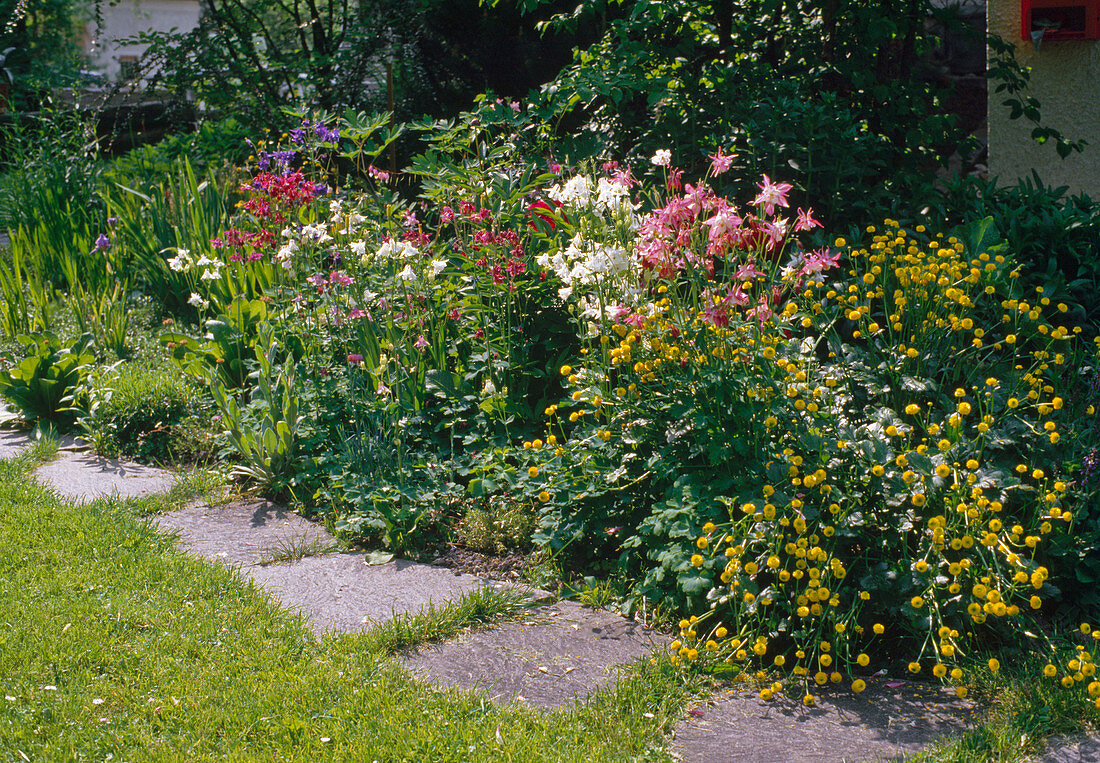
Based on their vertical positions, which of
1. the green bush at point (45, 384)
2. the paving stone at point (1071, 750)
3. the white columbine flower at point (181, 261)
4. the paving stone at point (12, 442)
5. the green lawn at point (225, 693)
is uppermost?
the white columbine flower at point (181, 261)

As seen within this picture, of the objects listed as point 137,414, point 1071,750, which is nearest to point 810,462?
point 1071,750

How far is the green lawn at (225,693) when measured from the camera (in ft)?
7.32

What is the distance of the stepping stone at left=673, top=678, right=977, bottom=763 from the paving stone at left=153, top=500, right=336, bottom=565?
Result: 1643mm

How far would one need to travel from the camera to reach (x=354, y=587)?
305 centimetres

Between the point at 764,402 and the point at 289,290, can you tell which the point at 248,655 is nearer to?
the point at 764,402

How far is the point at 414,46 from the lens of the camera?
8.02m

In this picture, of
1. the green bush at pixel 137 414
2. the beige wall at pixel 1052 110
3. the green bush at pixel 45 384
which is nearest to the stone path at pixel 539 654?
the green bush at pixel 137 414

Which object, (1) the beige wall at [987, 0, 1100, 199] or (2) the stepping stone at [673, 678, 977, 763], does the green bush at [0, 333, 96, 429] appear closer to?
(2) the stepping stone at [673, 678, 977, 763]

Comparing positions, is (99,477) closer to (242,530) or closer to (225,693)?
(242,530)

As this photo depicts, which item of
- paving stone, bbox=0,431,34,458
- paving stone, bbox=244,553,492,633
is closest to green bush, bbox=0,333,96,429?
paving stone, bbox=0,431,34,458

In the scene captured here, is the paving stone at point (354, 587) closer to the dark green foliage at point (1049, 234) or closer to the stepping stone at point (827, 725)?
the stepping stone at point (827, 725)

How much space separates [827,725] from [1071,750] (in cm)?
55

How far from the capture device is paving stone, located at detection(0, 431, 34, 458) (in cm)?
423

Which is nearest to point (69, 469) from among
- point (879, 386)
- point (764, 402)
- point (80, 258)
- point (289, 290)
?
point (289, 290)
